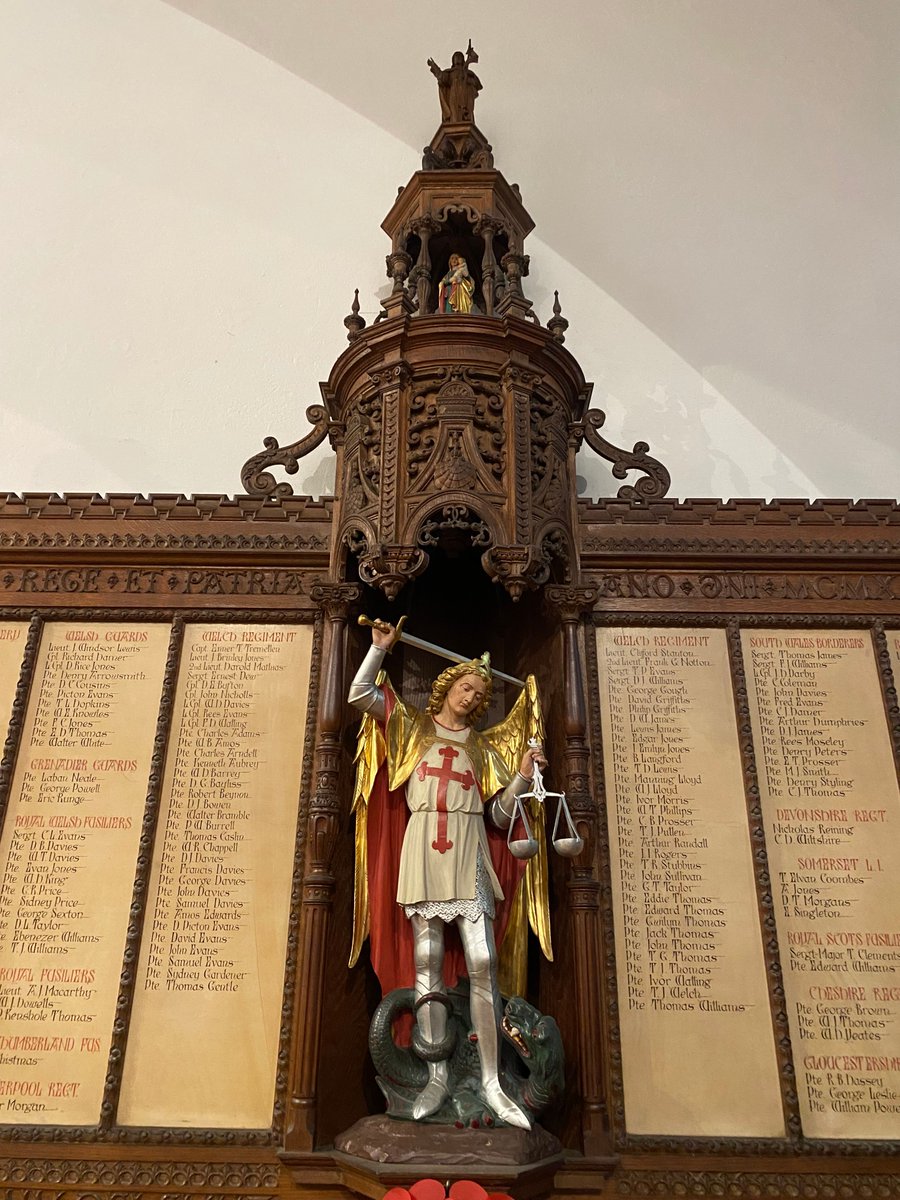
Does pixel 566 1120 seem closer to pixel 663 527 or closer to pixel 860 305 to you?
pixel 663 527

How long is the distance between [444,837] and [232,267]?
4.86 m

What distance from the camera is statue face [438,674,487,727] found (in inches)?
189

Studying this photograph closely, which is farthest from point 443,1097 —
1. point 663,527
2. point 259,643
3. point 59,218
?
point 59,218

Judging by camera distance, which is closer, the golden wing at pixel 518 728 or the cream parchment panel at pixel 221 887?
the cream parchment panel at pixel 221 887

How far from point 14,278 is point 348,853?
516 cm

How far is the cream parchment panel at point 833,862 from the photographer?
173 inches

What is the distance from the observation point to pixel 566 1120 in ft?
14.6

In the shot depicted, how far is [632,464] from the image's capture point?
5668 millimetres

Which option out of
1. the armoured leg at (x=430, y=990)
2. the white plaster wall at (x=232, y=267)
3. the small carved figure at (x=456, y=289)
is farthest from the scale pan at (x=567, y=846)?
the small carved figure at (x=456, y=289)

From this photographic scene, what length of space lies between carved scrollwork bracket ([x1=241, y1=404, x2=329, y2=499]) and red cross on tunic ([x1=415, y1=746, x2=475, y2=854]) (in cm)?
193

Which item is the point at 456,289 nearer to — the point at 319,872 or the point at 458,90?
the point at 458,90

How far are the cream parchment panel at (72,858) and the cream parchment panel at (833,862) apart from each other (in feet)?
10.9

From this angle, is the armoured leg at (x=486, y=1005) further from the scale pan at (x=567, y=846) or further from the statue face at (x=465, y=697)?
the statue face at (x=465, y=697)

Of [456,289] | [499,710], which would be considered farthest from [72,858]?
[456,289]
